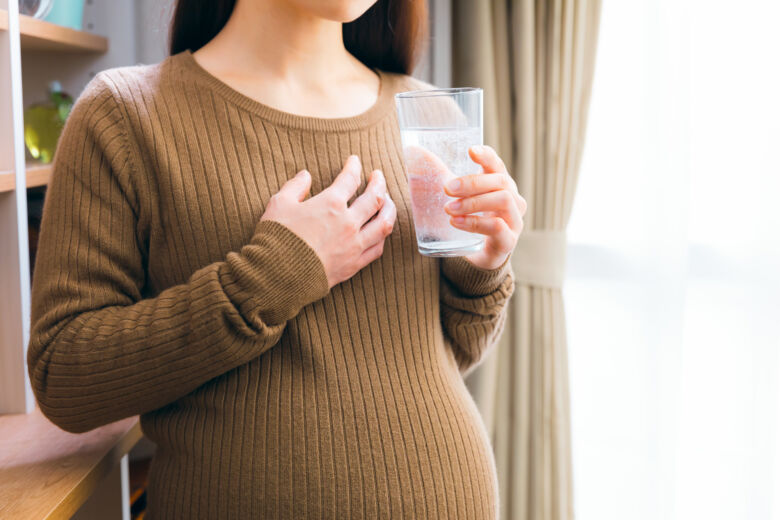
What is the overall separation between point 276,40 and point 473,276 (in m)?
0.44

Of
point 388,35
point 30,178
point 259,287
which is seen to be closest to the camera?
point 259,287

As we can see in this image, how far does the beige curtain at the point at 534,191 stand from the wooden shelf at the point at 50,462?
98cm

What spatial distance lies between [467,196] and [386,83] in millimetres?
368

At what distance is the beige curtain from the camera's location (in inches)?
70.6

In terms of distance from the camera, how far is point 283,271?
0.93m

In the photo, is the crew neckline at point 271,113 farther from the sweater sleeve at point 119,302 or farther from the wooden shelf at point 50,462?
the wooden shelf at point 50,462

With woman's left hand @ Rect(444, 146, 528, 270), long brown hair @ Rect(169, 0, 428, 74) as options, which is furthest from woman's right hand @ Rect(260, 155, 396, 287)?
long brown hair @ Rect(169, 0, 428, 74)

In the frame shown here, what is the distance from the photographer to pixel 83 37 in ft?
5.62

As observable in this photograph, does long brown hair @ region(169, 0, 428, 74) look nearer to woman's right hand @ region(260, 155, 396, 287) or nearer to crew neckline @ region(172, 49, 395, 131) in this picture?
crew neckline @ region(172, 49, 395, 131)

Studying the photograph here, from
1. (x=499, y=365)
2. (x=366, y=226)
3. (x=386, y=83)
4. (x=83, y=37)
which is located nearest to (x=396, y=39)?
(x=386, y=83)

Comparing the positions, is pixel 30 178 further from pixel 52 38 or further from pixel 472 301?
pixel 472 301

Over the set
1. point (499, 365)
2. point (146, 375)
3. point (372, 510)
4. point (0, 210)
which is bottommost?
point (499, 365)

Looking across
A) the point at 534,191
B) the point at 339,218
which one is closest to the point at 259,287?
the point at 339,218

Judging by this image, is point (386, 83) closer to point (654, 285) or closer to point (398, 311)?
point (398, 311)
